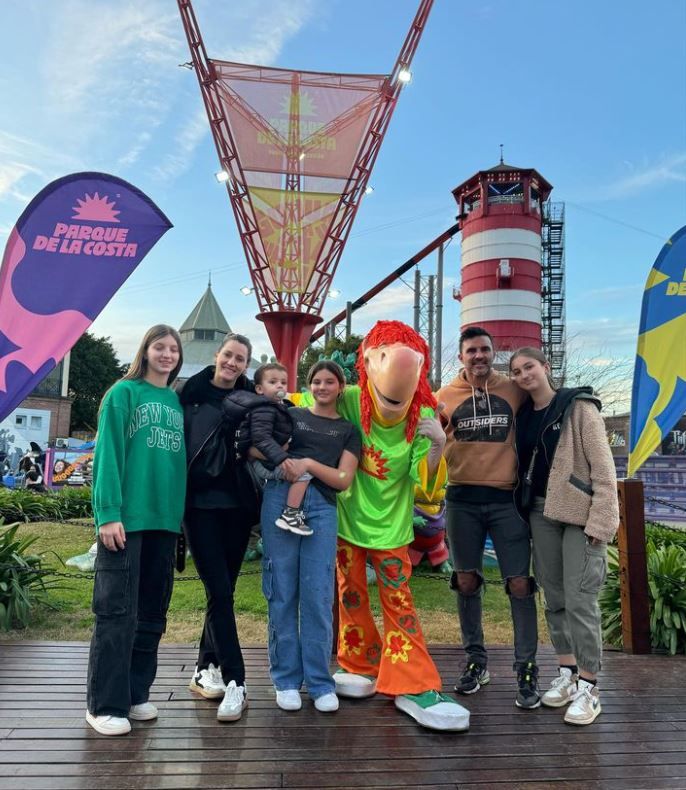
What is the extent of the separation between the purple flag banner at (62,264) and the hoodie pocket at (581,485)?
9.31 feet

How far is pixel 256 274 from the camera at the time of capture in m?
11.7

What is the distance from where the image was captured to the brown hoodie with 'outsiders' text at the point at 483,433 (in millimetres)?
3195

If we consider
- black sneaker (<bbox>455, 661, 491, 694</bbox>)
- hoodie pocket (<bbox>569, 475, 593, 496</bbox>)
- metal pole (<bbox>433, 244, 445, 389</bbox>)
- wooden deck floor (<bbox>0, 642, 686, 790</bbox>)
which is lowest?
wooden deck floor (<bbox>0, 642, 686, 790</bbox>)

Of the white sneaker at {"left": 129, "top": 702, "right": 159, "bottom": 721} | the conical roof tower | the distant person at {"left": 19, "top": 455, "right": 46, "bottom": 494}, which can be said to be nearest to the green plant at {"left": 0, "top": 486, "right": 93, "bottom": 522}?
the distant person at {"left": 19, "top": 455, "right": 46, "bottom": 494}

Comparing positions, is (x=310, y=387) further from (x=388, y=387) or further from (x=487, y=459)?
(x=487, y=459)

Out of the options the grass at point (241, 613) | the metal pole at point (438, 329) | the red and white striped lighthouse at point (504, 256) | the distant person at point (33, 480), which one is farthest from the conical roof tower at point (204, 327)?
the grass at point (241, 613)

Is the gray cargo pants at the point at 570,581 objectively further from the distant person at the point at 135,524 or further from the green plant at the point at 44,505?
the green plant at the point at 44,505

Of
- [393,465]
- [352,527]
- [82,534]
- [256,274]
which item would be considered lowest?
[82,534]

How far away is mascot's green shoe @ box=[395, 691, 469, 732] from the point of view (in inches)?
109

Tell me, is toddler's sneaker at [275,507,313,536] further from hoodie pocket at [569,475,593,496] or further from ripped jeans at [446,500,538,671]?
hoodie pocket at [569,475,593,496]

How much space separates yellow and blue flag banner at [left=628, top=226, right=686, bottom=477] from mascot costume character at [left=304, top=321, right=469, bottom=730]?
2.07 metres

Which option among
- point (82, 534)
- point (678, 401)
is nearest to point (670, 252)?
point (678, 401)

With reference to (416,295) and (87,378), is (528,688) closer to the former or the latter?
(416,295)

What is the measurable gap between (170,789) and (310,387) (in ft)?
5.65
